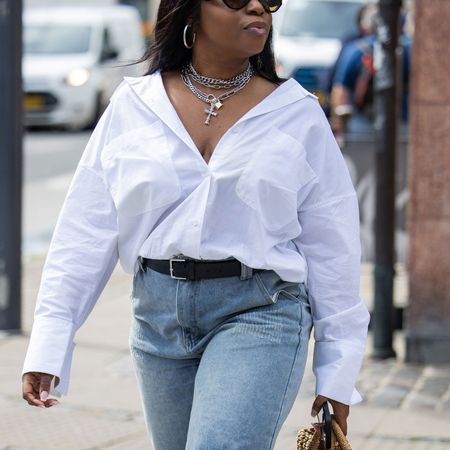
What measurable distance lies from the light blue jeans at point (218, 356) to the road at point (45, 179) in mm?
7732

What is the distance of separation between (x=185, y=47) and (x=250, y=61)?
0.17 metres

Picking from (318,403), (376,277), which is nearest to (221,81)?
(318,403)

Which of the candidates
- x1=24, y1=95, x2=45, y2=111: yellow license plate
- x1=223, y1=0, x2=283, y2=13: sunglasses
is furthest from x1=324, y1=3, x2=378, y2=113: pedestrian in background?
x1=24, y1=95, x2=45, y2=111: yellow license plate

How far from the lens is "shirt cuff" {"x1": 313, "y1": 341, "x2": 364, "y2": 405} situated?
10.6 feet

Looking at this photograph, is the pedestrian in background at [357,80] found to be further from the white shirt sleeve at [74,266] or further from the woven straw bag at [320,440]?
the woven straw bag at [320,440]

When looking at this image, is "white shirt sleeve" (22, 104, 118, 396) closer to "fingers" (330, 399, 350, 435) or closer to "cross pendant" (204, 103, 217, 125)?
"cross pendant" (204, 103, 217, 125)

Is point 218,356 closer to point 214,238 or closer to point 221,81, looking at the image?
point 214,238

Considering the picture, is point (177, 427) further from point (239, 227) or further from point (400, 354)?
point (400, 354)

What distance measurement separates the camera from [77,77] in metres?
20.9

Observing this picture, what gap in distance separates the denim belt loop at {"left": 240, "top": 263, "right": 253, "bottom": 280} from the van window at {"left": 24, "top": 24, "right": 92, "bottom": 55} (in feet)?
61.2

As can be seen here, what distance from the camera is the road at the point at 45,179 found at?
11910mm

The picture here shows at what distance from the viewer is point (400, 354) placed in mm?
7188

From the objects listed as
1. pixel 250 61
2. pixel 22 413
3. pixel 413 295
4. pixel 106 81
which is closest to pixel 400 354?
pixel 413 295

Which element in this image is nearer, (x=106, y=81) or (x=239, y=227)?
(x=239, y=227)
